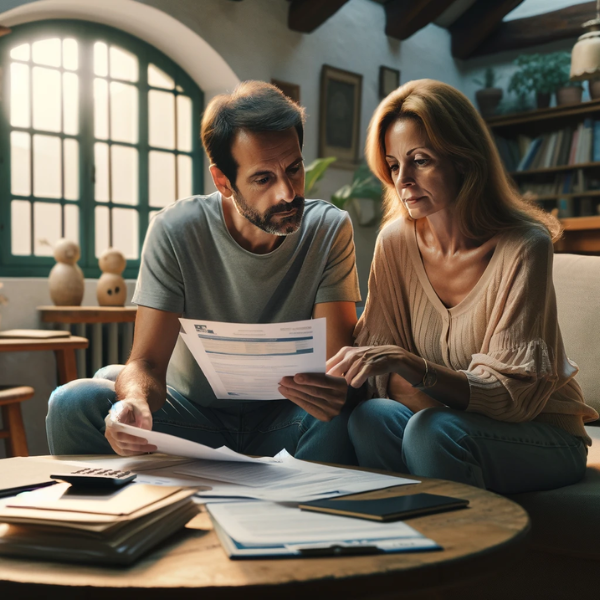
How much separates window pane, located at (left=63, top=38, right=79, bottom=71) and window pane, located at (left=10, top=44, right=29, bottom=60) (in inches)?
7.3

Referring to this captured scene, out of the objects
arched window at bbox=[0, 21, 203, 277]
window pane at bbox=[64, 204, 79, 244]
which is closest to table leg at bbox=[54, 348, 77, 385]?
arched window at bbox=[0, 21, 203, 277]

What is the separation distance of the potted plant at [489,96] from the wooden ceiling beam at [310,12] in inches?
65.5

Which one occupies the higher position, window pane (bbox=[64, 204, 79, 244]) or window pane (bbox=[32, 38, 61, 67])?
window pane (bbox=[32, 38, 61, 67])

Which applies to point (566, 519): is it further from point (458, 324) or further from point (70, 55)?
point (70, 55)

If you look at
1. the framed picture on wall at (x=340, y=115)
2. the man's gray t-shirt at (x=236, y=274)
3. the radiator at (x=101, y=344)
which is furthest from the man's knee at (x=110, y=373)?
the framed picture on wall at (x=340, y=115)

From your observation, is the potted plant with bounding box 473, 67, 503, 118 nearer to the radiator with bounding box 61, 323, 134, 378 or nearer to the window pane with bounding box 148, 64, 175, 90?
the window pane with bounding box 148, 64, 175, 90

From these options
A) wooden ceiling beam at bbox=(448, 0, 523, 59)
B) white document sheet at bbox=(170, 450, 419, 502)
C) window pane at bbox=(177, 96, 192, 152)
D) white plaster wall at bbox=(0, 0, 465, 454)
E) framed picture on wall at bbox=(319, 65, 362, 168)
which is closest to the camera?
white document sheet at bbox=(170, 450, 419, 502)

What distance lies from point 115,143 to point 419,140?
8.01 feet

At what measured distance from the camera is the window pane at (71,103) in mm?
3369

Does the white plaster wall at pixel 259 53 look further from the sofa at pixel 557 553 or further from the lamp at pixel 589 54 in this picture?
the sofa at pixel 557 553

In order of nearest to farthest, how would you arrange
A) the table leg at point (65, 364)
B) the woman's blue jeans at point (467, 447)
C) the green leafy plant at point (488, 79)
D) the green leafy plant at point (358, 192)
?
the woman's blue jeans at point (467, 447) → the table leg at point (65, 364) → the green leafy plant at point (358, 192) → the green leafy plant at point (488, 79)

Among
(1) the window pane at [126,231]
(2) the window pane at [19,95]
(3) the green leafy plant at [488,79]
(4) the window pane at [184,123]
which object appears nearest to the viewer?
(2) the window pane at [19,95]

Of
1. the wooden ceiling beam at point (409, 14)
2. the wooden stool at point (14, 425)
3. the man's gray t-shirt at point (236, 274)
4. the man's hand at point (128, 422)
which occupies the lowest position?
the wooden stool at point (14, 425)

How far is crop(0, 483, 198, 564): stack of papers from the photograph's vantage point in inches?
26.1
